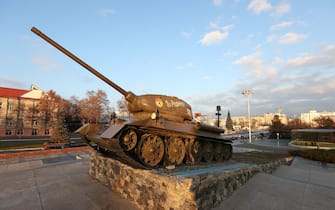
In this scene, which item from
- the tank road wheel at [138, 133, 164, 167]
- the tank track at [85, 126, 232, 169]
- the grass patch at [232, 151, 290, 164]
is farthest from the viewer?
the grass patch at [232, 151, 290, 164]

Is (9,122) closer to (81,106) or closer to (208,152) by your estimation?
(81,106)

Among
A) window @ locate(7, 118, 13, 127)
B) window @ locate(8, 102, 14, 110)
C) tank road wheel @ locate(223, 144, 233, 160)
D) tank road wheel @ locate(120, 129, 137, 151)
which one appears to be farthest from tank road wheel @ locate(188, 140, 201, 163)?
window @ locate(8, 102, 14, 110)

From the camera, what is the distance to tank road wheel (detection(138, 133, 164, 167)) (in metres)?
7.57

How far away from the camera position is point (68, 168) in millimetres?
12859

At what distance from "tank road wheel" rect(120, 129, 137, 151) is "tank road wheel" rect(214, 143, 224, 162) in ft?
17.3

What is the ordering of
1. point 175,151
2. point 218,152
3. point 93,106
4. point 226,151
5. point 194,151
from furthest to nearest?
point 93,106
point 226,151
point 218,152
point 194,151
point 175,151

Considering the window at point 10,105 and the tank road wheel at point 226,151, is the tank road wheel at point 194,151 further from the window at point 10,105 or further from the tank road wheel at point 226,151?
the window at point 10,105

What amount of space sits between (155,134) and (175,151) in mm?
1315

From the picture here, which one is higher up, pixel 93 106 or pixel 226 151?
pixel 93 106

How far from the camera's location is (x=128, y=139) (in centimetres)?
726

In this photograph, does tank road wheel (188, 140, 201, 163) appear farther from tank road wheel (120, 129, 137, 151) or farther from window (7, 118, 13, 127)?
window (7, 118, 13, 127)

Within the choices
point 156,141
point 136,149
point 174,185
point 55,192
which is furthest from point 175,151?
point 55,192

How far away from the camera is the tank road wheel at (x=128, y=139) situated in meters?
7.02

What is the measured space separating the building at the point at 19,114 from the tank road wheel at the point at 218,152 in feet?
155
